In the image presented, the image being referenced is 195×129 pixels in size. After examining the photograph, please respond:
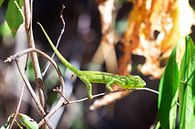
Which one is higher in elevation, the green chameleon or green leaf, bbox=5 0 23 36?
green leaf, bbox=5 0 23 36

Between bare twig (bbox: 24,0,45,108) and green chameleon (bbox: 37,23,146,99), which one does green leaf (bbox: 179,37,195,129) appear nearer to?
green chameleon (bbox: 37,23,146,99)

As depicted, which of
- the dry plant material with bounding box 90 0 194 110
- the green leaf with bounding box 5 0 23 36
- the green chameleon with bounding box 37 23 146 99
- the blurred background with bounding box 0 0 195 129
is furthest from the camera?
the blurred background with bounding box 0 0 195 129

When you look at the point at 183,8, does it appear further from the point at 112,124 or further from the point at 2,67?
the point at 112,124

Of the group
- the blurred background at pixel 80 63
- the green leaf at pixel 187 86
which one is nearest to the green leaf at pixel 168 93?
the green leaf at pixel 187 86

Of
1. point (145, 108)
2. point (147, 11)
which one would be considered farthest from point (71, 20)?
point (147, 11)

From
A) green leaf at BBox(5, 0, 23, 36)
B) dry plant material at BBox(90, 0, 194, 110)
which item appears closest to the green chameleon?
green leaf at BBox(5, 0, 23, 36)

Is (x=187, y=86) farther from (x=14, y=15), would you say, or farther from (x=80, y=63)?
(x=80, y=63)
